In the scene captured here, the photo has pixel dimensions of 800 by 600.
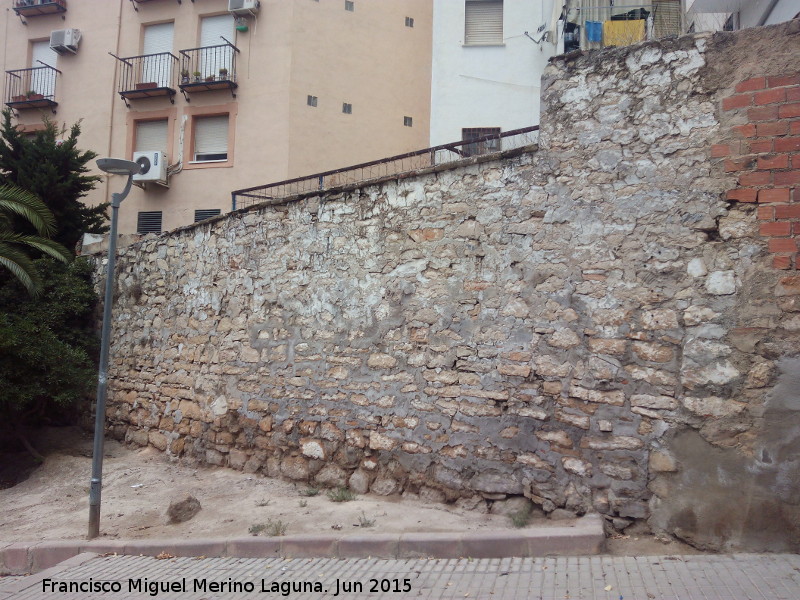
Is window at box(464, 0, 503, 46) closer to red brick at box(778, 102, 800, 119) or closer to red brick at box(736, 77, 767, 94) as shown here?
red brick at box(736, 77, 767, 94)

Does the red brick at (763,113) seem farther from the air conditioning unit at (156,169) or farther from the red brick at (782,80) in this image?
the air conditioning unit at (156,169)

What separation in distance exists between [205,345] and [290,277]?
174cm

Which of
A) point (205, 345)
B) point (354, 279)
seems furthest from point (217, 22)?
point (354, 279)

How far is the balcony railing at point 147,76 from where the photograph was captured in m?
16.3

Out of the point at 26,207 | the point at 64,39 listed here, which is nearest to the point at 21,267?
the point at 26,207

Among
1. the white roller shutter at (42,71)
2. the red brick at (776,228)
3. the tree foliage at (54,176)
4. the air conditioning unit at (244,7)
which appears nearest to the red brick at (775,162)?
the red brick at (776,228)

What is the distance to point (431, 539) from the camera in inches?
193

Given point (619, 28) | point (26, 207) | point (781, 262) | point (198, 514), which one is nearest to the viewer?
point (781, 262)

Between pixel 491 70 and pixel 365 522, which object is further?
pixel 491 70

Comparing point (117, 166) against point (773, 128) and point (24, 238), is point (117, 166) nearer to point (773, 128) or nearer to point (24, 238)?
point (24, 238)

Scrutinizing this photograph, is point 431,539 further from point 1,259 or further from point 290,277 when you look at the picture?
point 1,259

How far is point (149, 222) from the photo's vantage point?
54.3ft

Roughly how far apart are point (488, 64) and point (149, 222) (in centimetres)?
946

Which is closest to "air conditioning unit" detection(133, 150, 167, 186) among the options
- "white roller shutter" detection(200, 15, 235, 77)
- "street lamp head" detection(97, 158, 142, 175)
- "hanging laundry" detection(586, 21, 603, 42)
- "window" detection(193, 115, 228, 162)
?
"window" detection(193, 115, 228, 162)
